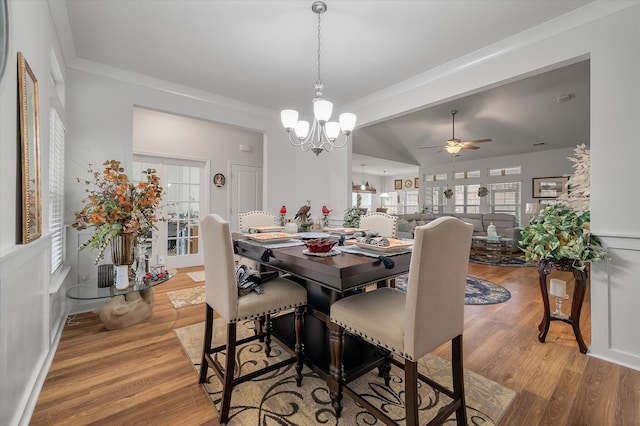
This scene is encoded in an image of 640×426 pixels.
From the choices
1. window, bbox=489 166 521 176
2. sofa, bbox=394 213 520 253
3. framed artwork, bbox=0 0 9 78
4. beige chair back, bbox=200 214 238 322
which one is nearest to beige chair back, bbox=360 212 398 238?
beige chair back, bbox=200 214 238 322

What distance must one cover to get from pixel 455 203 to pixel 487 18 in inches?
301

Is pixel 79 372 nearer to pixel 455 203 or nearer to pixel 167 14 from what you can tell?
pixel 167 14

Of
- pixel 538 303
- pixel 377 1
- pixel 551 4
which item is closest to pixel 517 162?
pixel 538 303

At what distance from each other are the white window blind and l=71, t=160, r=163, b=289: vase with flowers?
0.30m

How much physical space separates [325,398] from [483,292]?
2849mm

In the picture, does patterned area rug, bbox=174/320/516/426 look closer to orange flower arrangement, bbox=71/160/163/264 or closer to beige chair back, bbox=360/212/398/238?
beige chair back, bbox=360/212/398/238

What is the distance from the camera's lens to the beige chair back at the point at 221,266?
1480mm

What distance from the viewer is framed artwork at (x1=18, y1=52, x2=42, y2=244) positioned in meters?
1.43

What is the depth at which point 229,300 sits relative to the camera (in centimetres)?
151

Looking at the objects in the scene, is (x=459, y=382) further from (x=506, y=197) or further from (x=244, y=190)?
(x=506, y=197)

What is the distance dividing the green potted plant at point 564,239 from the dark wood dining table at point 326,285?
1432 mm

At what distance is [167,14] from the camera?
2.37 meters

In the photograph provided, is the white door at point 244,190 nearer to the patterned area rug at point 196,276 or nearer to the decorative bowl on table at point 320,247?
the patterned area rug at point 196,276

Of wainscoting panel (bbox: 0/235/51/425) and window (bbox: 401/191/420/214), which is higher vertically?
window (bbox: 401/191/420/214)
